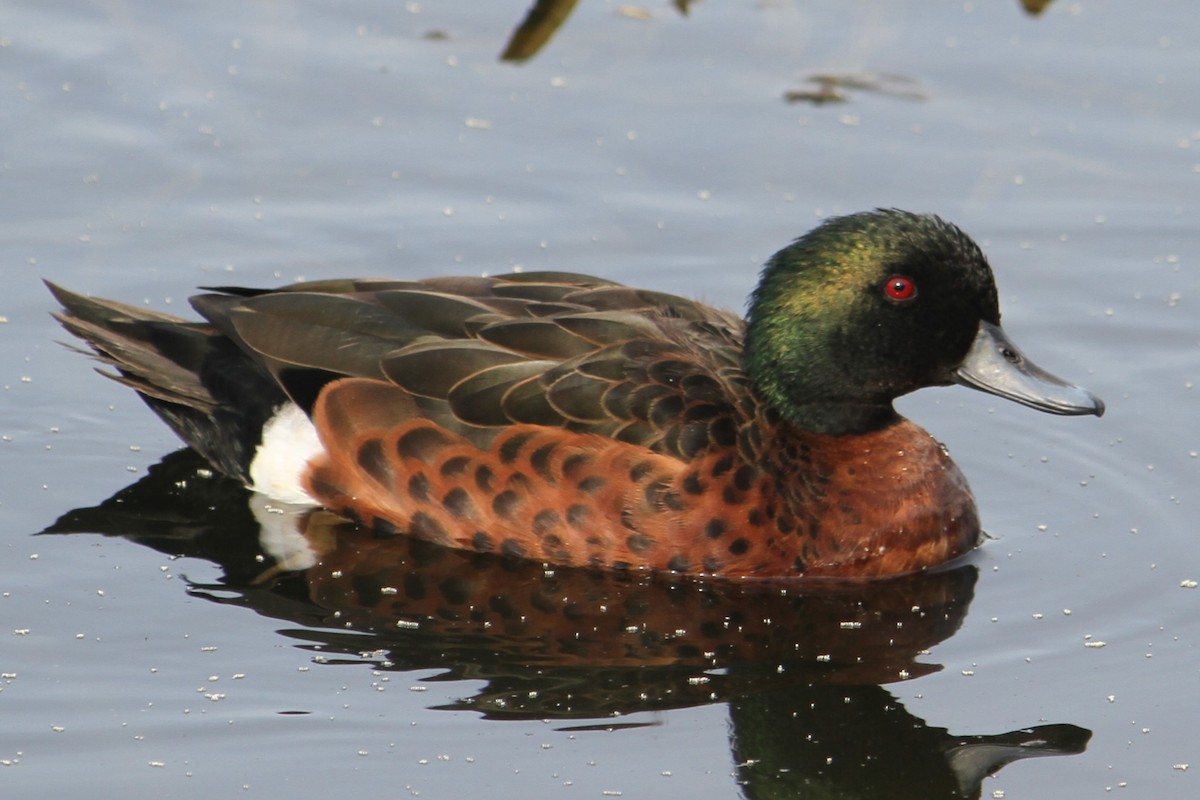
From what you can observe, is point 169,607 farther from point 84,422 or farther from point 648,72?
point 648,72

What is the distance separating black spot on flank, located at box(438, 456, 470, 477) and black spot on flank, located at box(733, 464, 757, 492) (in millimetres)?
1000

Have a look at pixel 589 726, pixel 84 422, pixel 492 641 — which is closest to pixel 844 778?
pixel 589 726

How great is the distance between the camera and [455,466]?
779 cm

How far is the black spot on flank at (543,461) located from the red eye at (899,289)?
1.37 metres

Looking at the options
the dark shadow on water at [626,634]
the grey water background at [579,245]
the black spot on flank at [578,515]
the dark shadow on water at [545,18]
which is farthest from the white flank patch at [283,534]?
the dark shadow on water at [545,18]

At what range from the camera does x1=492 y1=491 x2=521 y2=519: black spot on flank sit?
25.4 ft

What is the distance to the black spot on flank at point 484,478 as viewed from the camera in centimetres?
772

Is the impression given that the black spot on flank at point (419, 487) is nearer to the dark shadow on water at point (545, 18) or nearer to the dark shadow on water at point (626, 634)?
the dark shadow on water at point (626, 634)

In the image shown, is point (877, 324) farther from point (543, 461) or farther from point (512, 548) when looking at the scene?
point (512, 548)

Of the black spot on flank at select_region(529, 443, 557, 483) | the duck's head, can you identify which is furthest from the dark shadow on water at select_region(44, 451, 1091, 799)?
the duck's head

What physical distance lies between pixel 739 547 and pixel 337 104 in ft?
14.4

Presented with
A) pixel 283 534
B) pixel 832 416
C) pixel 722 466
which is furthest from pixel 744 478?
pixel 283 534

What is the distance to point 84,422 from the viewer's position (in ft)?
28.7

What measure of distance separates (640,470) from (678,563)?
393 millimetres
